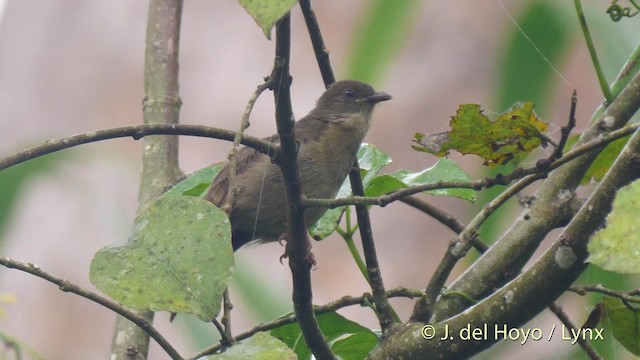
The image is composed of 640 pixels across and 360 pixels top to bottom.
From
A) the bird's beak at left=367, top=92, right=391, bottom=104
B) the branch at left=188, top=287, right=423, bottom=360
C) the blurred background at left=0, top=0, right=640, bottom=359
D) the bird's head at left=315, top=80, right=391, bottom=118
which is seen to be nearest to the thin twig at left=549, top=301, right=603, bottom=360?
the branch at left=188, top=287, right=423, bottom=360

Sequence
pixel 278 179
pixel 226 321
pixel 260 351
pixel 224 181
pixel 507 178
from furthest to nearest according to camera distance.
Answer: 1. pixel 278 179
2. pixel 224 181
3. pixel 507 178
4. pixel 226 321
5. pixel 260 351

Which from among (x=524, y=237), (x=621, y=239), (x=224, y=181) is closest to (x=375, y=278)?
(x=524, y=237)

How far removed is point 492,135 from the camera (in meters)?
1.56

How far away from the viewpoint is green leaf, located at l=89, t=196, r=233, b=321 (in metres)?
1.20

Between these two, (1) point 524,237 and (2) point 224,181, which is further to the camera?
(2) point 224,181

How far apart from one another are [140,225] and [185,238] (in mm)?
61

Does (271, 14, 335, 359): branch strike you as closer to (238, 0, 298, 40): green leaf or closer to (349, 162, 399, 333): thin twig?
(349, 162, 399, 333): thin twig

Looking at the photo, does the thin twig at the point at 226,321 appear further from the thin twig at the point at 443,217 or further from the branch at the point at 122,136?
the thin twig at the point at 443,217

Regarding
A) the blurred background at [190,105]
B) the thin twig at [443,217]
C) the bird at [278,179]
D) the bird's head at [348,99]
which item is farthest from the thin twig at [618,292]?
the blurred background at [190,105]

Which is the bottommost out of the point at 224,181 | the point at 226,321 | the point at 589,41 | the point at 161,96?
the point at 226,321

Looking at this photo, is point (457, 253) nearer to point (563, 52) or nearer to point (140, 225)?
point (140, 225)

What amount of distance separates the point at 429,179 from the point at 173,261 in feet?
3.52

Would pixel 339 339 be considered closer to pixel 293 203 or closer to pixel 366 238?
pixel 366 238

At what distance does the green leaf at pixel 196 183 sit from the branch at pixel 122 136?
0.57 m
